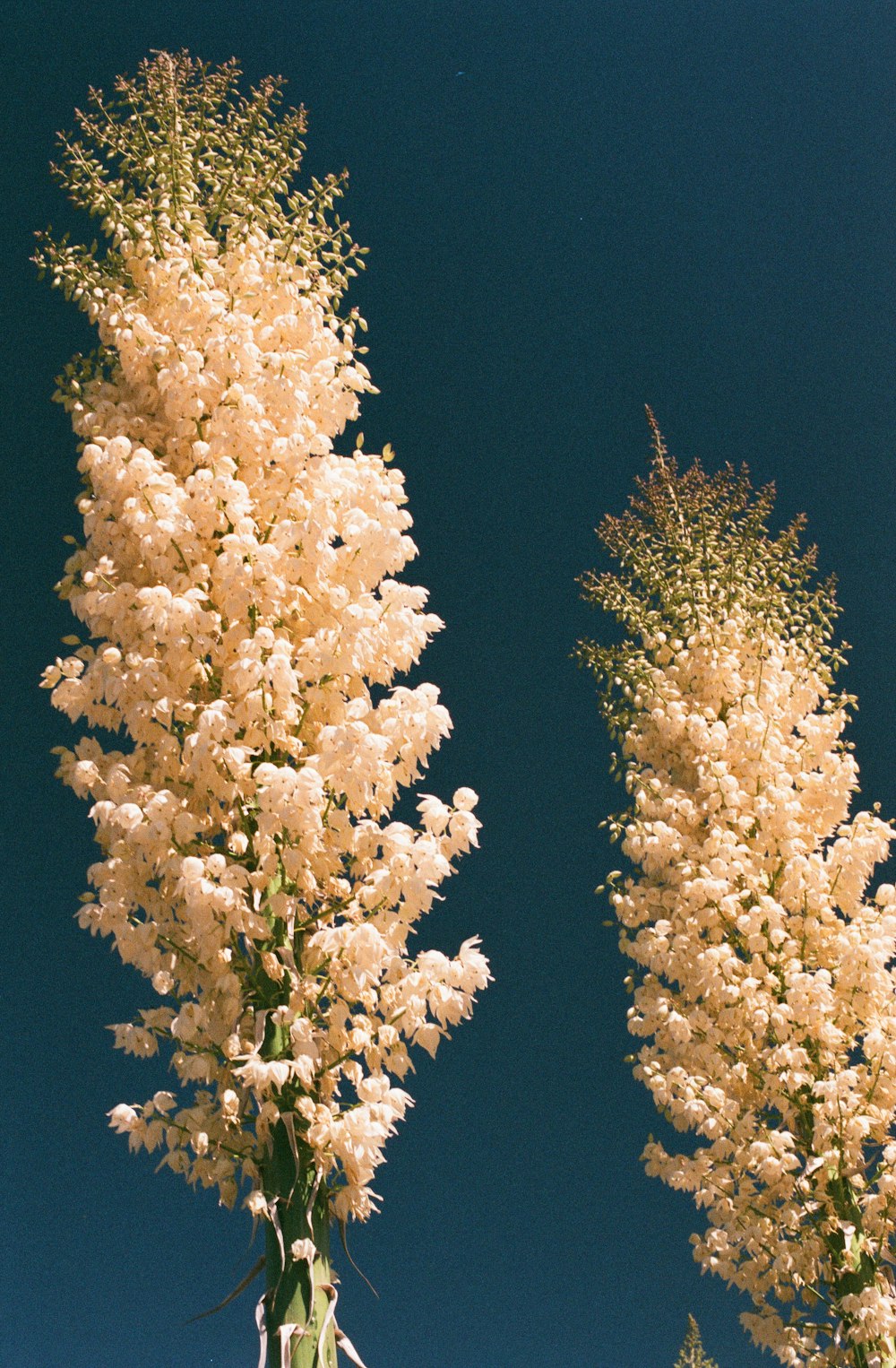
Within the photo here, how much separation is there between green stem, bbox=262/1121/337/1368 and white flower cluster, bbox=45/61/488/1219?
0.23 ft

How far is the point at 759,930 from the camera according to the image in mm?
5770

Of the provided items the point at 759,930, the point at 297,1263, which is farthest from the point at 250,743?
the point at 759,930

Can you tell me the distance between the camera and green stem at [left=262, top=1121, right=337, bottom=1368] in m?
3.39

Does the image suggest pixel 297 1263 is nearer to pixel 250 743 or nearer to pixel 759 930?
pixel 250 743

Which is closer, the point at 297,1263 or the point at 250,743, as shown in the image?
the point at 297,1263

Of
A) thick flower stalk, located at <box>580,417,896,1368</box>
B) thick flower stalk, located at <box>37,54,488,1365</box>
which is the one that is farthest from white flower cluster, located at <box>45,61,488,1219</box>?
thick flower stalk, located at <box>580,417,896,1368</box>

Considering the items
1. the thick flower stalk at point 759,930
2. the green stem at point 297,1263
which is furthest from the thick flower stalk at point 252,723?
the thick flower stalk at point 759,930

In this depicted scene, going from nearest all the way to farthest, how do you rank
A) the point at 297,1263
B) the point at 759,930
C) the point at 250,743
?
the point at 297,1263
the point at 250,743
the point at 759,930

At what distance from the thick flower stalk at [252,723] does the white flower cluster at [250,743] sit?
0.03 feet

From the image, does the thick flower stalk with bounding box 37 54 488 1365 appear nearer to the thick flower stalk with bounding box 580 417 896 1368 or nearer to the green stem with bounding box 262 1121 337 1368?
the green stem with bounding box 262 1121 337 1368

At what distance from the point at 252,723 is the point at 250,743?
12 cm

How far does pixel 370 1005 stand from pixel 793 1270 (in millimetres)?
3035

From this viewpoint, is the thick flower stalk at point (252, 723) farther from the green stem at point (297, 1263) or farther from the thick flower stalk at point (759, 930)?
the thick flower stalk at point (759, 930)

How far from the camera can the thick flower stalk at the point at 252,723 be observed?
3.61 meters
